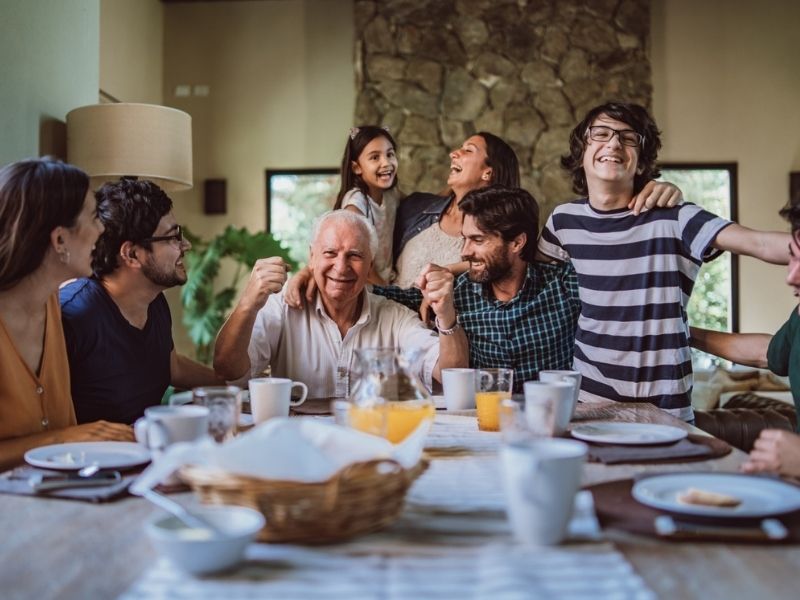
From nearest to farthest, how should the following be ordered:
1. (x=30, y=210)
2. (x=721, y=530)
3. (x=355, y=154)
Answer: (x=721, y=530), (x=30, y=210), (x=355, y=154)

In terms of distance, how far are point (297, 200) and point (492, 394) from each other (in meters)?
4.90

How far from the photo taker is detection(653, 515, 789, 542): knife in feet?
2.77

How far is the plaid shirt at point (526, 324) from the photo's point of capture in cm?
226

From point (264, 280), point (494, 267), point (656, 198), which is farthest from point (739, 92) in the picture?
point (264, 280)

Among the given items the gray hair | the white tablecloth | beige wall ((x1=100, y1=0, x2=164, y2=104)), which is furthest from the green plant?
the white tablecloth

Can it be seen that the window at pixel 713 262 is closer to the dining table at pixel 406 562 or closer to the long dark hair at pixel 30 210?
the long dark hair at pixel 30 210

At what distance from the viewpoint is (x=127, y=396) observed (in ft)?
6.34

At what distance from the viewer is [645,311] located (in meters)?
2.13

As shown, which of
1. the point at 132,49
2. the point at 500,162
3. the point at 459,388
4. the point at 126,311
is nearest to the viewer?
the point at 459,388

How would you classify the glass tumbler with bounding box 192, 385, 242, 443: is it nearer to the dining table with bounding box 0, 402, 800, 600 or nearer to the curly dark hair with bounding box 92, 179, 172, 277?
the dining table with bounding box 0, 402, 800, 600

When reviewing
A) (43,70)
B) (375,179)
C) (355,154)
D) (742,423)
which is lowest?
(742,423)

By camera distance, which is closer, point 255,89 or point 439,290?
point 439,290

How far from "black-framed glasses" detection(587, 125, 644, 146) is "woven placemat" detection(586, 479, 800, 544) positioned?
145cm

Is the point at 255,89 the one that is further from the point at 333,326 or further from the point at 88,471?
the point at 88,471
